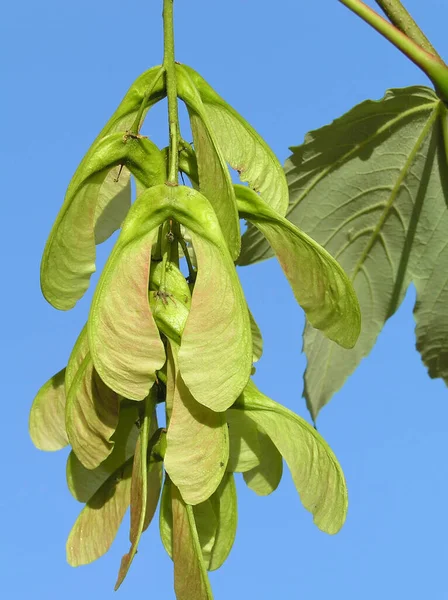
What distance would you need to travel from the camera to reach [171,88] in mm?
976

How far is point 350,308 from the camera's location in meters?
0.98

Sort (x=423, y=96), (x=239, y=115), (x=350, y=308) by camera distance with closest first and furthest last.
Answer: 1. (x=350, y=308)
2. (x=239, y=115)
3. (x=423, y=96)

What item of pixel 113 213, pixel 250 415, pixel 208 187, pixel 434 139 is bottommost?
pixel 250 415

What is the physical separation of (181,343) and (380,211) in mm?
801

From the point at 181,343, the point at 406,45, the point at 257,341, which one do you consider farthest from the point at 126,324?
the point at 406,45

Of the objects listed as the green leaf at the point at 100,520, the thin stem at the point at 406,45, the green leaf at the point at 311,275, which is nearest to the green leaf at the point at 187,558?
the green leaf at the point at 100,520

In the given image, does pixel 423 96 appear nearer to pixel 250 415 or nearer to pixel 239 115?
pixel 239 115

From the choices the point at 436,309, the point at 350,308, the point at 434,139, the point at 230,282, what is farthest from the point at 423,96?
the point at 230,282

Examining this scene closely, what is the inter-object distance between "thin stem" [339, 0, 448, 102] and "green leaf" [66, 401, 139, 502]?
0.54m

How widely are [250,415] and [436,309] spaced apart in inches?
28.0

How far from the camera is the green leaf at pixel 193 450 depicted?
907mm

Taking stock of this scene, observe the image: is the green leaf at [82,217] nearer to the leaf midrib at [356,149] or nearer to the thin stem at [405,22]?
the thin stem at [405,22]

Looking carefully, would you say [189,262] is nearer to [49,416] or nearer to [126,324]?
[126,324]

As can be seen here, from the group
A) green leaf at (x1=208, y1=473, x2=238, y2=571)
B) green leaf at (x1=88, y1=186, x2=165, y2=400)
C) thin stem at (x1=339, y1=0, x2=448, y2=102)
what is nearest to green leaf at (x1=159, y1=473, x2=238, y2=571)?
green leaf at (x1=208, y1=473, x2=238, y2=571)
